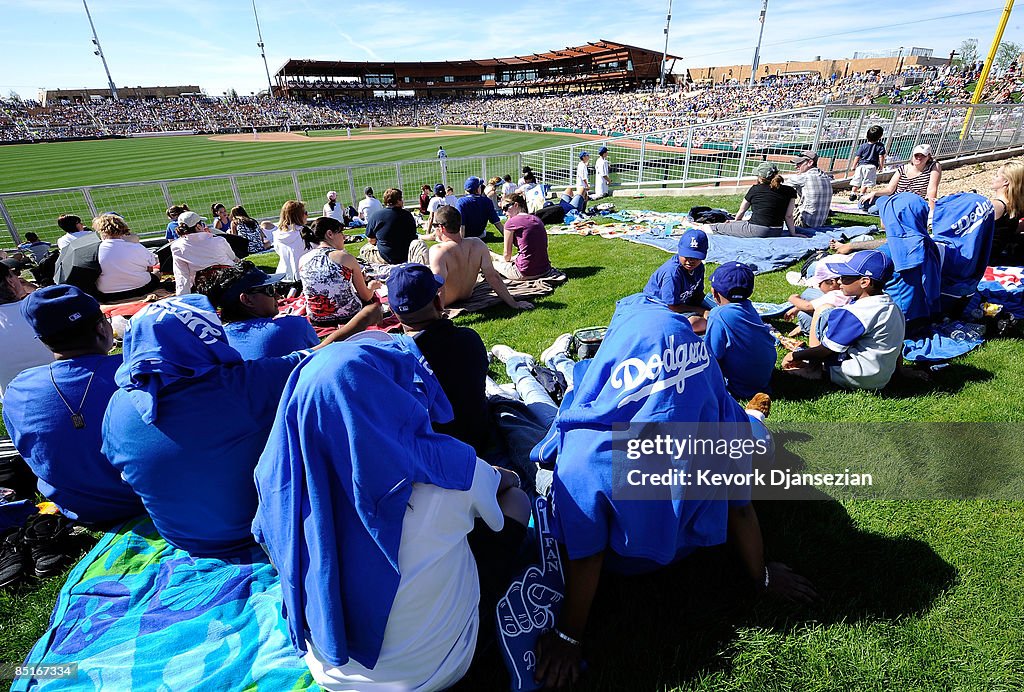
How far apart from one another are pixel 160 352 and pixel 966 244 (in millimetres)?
6613

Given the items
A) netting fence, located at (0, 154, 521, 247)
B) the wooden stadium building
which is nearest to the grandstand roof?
the wooden stadium building

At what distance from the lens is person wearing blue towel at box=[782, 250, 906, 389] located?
358 cm

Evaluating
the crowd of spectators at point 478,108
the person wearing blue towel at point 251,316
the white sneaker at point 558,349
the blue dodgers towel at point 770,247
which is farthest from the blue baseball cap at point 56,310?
the crowd of spectators at point 478,108

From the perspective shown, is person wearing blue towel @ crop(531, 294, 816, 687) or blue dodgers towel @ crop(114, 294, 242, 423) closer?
person wearing blue towel @ crop(531, 294, 816, 687)

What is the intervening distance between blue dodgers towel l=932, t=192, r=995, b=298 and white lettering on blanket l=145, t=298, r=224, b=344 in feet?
20.2

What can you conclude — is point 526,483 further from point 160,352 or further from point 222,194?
point 222,194

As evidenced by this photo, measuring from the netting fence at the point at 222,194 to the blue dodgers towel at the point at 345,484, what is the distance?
40.5 feet

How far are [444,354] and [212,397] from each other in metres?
1.21

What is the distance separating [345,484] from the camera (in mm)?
1423

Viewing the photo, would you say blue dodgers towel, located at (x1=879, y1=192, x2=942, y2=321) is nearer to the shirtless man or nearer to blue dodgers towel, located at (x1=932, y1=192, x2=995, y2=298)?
blue dodgers towel, located at (x1=932, y1=192, x2=995, y2=298)

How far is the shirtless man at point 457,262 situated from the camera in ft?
19.4

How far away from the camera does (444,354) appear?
9.37ft

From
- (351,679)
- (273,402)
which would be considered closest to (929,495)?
(351,679)

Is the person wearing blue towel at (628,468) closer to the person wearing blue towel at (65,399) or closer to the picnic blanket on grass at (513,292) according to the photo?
the person wearing blue towel at (65,399)
